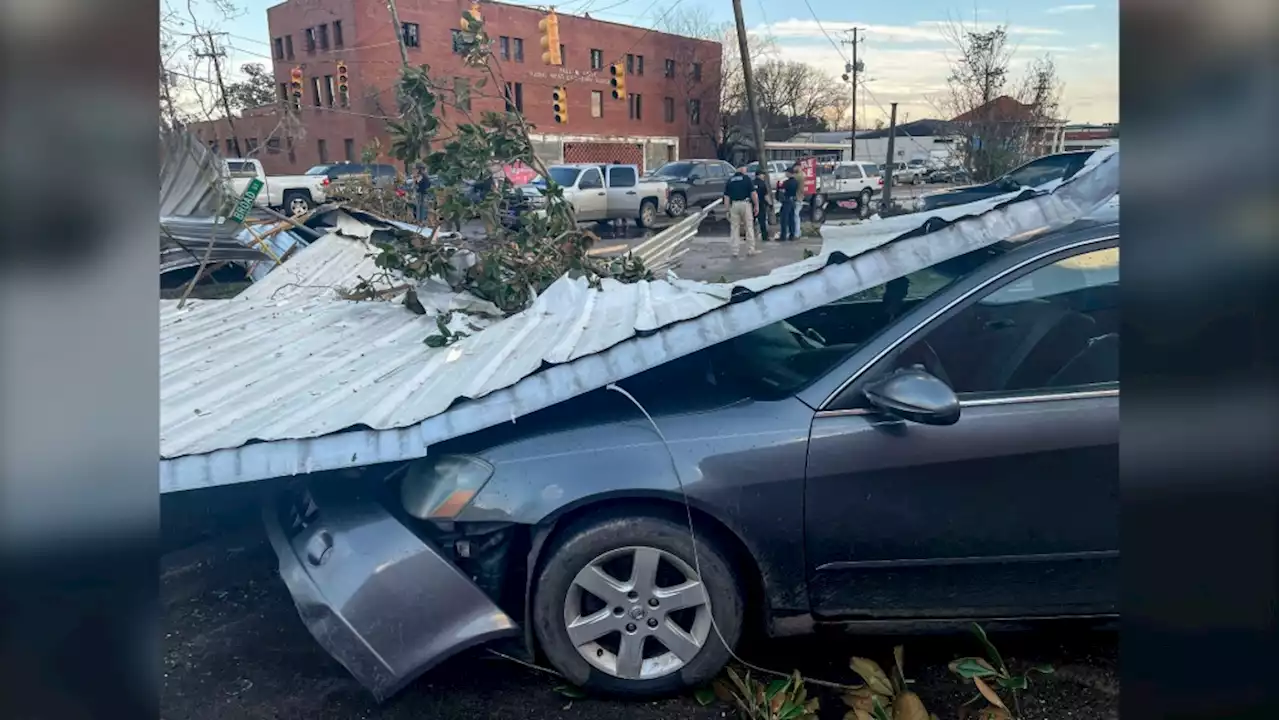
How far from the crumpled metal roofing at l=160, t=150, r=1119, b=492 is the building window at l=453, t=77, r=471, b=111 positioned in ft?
8.10

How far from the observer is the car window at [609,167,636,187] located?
23953 millimetres

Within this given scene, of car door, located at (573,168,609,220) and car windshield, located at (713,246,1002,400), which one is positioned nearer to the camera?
car windshield, located at (713,246,1002,400)

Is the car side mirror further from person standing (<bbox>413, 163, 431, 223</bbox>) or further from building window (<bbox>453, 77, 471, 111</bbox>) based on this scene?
person standing (<bbox>413, 163, 431, 223</bbox>)

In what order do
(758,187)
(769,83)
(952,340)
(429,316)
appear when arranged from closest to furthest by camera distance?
(952,340) → (429,316) → (758,187) → (769,83)

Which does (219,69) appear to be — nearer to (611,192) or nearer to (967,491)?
(967,491)

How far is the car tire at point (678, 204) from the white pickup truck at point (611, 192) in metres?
1.34

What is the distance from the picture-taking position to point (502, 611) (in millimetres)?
2787

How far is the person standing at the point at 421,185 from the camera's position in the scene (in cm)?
663

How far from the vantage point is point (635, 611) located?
278 cm

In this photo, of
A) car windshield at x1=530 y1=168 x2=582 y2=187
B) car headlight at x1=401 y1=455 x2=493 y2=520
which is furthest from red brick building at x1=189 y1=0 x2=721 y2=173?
car headlight at x1=401 y1=455 x2=493 y2=520

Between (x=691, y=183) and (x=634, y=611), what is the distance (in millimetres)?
24597

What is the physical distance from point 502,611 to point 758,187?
52.8ft
